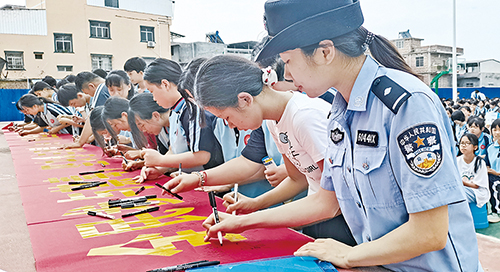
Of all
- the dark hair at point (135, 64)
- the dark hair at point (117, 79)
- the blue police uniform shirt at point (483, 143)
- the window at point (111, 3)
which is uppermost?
the window at point (111, 3)

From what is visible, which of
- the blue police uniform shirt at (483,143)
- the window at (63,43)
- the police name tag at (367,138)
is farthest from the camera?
the window at (63,43)

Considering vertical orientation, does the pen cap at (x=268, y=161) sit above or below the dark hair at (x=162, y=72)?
below

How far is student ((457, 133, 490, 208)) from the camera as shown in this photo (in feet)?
11.0

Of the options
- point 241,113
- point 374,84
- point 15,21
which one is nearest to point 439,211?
point 374,84

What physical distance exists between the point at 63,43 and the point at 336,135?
57.6ft

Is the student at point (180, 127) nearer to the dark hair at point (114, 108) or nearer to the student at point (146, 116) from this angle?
the student at point (146, 116)

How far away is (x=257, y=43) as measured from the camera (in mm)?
1721

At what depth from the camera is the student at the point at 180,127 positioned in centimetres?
212

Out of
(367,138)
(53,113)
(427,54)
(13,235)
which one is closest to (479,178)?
(367,138)

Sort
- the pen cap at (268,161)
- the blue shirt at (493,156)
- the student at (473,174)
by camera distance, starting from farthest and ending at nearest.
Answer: the blue shirt at (493,156) < the student at (473,174) < the pen cap at (268,161)

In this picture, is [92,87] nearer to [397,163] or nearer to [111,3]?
[397,163]

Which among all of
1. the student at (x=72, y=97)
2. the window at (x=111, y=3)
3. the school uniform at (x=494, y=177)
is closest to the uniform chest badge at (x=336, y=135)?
the school uniform at (x=494, y=177)

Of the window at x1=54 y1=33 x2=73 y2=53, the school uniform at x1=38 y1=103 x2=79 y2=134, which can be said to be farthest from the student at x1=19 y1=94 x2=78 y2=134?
the window at x1=54 y1=33 x2=73 y2=53

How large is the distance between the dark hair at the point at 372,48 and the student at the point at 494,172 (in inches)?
137
